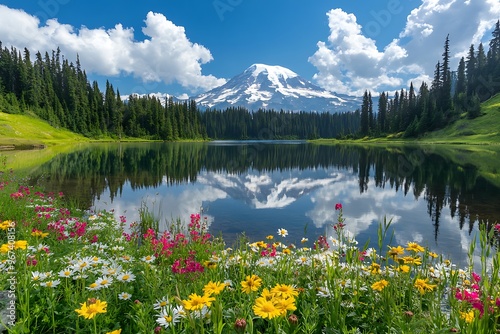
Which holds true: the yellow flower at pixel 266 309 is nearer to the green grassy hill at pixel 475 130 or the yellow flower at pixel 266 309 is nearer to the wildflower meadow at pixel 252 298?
the wildflower meadow at pixel 252 298

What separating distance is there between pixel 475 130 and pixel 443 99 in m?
23.4

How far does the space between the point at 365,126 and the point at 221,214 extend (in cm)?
14017

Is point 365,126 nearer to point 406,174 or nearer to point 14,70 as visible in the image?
point 406,174

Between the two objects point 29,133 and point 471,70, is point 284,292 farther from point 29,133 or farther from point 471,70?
point 471,70

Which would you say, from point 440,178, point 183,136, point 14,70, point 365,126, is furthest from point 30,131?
point 365,126

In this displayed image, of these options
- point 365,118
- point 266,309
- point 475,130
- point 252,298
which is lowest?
point 252,298

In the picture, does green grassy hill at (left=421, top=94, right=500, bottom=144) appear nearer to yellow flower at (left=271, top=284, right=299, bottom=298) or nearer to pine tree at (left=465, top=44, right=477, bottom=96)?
pine tree at (left=465, top=44, right=477, bottom=96)

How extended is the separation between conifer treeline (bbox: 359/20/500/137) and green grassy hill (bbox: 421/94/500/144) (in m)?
2.98

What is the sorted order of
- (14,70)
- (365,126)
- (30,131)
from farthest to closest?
(365,126)
(14,70)
(30,131)

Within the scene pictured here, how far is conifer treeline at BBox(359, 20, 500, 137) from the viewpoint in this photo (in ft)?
343

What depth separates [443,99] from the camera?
10925cm

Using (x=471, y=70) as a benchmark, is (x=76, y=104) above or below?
below

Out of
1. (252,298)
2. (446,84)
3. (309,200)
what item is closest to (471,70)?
(446,84)

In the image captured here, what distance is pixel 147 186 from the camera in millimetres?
25547
